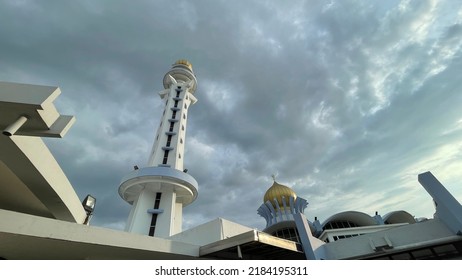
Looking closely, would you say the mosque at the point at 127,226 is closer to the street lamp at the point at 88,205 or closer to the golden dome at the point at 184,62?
the street lamp at the point at 88,205

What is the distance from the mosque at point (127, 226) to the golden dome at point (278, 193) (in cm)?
822

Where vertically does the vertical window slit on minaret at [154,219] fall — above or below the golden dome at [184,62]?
below

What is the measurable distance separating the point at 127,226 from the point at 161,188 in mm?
4431

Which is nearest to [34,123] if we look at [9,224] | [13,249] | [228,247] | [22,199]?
[9,224]

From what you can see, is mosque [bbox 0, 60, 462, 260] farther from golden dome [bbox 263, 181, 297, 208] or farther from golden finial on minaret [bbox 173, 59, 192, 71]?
golden finial on minaret [bbox 173, 59, 192, 71]

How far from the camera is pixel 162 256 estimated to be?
7.79 meters

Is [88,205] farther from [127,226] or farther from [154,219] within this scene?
[154,219]

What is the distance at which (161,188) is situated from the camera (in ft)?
75.0

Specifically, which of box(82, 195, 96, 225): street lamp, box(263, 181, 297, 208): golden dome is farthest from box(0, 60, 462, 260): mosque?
box(263, 181, 297, 208): golden dome

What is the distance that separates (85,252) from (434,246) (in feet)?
45.0

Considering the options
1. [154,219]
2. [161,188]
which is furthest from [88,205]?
[161,188]

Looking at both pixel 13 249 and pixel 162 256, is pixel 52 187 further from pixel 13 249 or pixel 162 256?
pixel 162 256

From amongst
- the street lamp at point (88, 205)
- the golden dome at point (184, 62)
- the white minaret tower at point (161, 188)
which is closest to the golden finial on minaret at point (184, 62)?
the golden dome at point (184, 62)

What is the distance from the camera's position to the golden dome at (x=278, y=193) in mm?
28533
